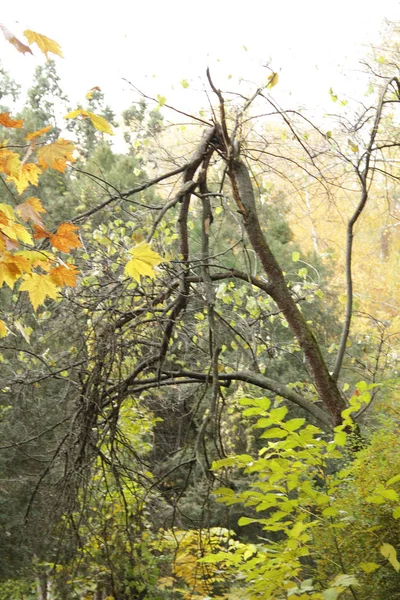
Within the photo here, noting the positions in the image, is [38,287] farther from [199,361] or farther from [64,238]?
[199,361]

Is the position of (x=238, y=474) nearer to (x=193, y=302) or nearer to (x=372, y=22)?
(x=193, y=302)

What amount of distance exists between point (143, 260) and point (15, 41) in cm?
72

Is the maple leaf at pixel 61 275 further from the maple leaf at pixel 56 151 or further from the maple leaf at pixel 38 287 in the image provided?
the maple leaf at pixel 56 151

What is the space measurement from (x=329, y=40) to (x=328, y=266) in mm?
4794

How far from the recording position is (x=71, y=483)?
266 cm

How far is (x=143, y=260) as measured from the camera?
7.04 ft

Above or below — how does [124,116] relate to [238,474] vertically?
above

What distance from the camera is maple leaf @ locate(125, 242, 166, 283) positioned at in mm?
2115

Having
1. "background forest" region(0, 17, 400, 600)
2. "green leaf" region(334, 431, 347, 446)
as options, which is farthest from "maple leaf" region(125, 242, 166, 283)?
"green leaf" region(334, 431, 347, 446)

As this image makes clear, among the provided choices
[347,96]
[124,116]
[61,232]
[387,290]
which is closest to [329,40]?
[124,116]

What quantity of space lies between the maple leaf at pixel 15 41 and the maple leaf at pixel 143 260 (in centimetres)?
63

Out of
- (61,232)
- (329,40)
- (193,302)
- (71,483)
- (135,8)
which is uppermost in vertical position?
(329,40)

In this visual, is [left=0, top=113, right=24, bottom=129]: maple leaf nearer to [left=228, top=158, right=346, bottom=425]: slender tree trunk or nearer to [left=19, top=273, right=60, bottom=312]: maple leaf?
[left=19, top=273, right=60, bottom=312]: maple leaf

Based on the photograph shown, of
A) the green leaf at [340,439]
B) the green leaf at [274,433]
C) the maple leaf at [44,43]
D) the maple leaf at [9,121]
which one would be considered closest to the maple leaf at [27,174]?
the maple leaf at [9,121]
